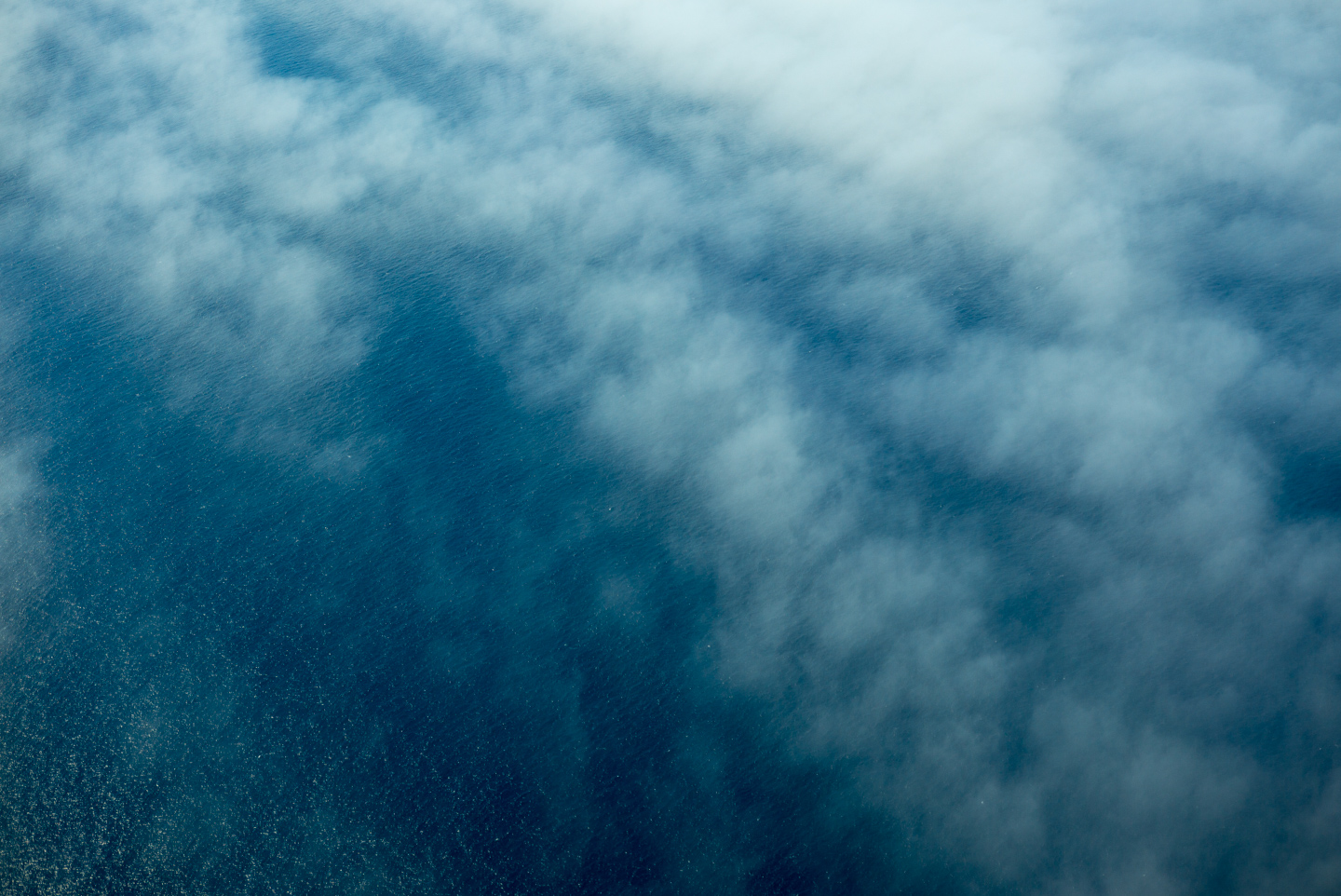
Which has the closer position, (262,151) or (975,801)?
(975,801)

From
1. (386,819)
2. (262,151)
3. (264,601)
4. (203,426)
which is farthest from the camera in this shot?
(262,151)

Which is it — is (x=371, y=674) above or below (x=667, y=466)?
below

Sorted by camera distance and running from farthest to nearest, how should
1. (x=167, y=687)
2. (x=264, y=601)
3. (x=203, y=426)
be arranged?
(x=203, y=426), (x=264, y=601), (x=167, y=687)

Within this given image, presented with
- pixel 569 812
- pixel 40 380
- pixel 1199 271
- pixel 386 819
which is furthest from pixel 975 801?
pixel 40 380

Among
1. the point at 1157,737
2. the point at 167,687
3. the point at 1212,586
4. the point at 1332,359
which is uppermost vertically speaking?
the point at 1332,359

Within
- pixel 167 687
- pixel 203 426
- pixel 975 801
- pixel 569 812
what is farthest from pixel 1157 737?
pixel 203 426

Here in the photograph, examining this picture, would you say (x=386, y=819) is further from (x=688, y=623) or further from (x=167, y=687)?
(x=688, y=623)

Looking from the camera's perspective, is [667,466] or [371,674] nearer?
[371,674]

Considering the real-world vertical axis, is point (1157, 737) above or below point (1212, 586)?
below

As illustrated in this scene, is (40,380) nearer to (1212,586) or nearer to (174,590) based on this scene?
(174,590)
